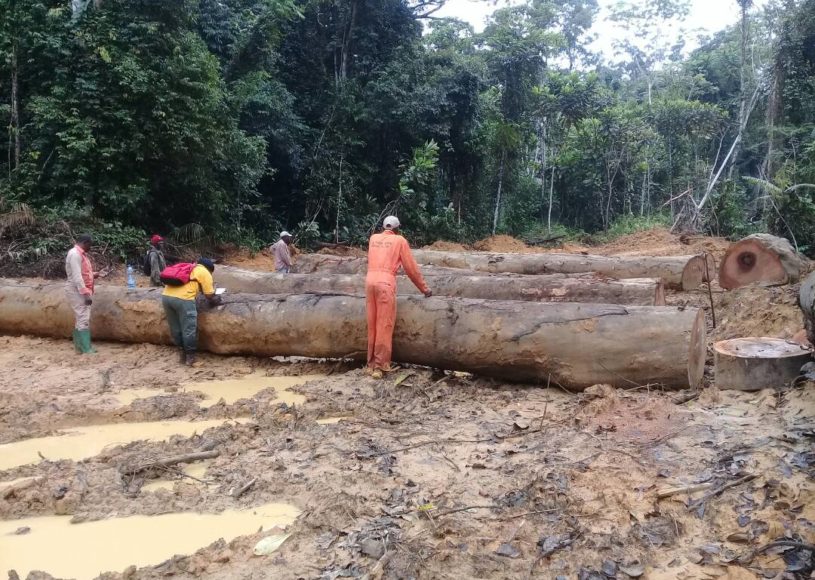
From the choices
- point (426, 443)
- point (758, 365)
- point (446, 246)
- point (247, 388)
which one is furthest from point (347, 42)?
point (426, 443)

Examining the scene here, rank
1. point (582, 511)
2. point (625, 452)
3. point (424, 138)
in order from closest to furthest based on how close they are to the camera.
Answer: point (582, 511), point (625, 452), point (424, 138)

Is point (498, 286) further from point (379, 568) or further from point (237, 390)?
point (379, 568)

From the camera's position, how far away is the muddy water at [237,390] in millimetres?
5668

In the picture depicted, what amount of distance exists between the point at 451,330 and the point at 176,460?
2.76 m

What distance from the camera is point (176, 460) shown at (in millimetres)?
4082

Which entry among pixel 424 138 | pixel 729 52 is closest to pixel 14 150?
pixel 424 138

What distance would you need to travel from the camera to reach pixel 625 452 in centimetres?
387

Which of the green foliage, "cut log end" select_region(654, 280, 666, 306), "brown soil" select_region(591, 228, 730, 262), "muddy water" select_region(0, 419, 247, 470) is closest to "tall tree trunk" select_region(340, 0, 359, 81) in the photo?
"brown soil" select_region(591, 228, 730, 262)

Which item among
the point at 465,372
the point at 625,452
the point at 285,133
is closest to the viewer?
the point at 625,452

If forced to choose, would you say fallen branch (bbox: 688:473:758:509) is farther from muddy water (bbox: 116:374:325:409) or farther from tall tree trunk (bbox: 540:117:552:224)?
tall tree trunk (bbox: 540:117:552:224)

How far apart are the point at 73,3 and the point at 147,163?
361cm

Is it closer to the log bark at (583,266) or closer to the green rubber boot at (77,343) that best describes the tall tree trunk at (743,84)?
the log bark at (583,266)

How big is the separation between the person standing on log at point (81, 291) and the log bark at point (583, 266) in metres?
4.01

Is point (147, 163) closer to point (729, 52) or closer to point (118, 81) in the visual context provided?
point (118, 81)
